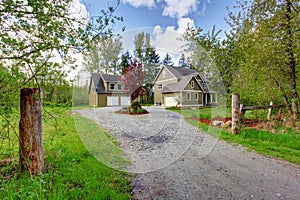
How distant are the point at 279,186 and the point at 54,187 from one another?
289 centimetres

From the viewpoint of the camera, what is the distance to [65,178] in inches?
86.2

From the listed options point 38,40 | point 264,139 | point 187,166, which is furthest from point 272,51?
point 38,40

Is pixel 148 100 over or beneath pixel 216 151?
over

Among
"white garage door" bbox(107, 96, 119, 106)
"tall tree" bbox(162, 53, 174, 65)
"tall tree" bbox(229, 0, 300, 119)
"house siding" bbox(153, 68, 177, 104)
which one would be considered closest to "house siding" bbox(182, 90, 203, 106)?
"house siding" bbox(153, 68, 177, 104)

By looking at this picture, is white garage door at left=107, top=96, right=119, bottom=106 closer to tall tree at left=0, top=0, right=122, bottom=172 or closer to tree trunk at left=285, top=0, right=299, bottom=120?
tall tree at left=0, top=0, right=122, bottom=172

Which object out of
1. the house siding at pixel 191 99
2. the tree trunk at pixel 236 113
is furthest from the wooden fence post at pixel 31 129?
the tree trunk at pixel 236 113

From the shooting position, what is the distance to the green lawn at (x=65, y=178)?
5.94 ft

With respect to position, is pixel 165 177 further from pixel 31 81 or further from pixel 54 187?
pixel 31 81

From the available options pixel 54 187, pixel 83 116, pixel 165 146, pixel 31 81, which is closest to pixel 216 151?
pixel 165 146

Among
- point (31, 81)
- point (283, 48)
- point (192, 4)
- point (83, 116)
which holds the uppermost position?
point (192, 4)

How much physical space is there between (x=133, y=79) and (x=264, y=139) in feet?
13.5

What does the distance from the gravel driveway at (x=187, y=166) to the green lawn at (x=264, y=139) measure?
30cm

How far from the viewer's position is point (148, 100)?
257 centimetres

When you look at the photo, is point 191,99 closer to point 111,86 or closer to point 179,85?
point 179,85
